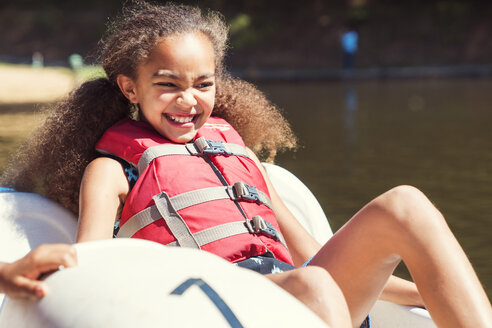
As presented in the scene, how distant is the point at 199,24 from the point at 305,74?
56.3 feet

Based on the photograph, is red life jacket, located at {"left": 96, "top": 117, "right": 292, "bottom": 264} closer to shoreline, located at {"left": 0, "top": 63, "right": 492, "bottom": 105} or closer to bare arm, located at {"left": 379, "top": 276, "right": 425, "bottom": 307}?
bare arm, located at {"left": 379, "top": 276, "right": 425, "bottom": 307}


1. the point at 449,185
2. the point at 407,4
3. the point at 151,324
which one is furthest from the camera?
the point at 407,4

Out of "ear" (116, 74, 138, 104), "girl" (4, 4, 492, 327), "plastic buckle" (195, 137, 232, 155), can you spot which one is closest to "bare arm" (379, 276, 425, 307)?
"girl" (4, 4, 492, 327)

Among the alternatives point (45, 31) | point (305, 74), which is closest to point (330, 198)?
point (305, 74)

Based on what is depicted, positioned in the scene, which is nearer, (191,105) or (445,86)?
(191,105)

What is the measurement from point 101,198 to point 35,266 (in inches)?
18.4

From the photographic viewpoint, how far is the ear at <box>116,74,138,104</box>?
7.35 feet

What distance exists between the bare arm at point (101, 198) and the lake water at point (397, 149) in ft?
7.24

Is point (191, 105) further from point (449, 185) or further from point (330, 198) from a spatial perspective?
point (449, 185)

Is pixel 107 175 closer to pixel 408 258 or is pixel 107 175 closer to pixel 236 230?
pixel 236 230

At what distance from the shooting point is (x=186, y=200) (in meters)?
2.05

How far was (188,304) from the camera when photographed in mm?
1352

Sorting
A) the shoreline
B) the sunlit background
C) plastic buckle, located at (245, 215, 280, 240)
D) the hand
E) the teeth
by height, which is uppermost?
the teeth

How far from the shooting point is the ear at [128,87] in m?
2.24
